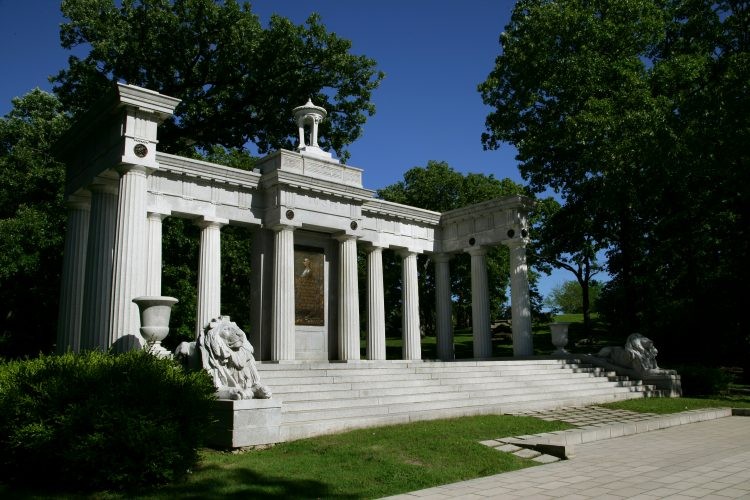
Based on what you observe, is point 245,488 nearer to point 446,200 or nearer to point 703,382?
point 703,382

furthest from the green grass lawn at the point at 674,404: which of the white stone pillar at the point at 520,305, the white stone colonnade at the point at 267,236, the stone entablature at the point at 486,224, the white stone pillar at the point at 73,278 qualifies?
the white stone pillar at the point at 73,278

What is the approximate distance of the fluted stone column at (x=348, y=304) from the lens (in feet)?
75.0

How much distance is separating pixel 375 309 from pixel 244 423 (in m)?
14.7

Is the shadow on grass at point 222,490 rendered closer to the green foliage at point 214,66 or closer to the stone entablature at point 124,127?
the stone entablature at point 124,127

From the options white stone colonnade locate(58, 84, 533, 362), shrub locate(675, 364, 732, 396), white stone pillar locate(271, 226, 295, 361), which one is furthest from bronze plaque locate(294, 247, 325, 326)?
shrub locate(675, 364, 732, 396)

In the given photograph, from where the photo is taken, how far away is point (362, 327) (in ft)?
169

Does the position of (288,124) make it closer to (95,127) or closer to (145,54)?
(145,54)

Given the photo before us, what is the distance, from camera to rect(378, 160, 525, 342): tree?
43375 millimetres

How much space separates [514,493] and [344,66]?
28064 millimetres

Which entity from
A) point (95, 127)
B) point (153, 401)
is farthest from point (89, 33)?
point (153, 401)

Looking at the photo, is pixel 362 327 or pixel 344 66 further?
pixel 362 327

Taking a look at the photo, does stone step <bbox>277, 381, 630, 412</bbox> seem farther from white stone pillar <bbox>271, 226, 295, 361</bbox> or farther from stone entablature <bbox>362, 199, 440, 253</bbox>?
stone entablature <bbox>362, 199, 440, 253</bbox>

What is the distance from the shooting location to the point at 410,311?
90.3 feet

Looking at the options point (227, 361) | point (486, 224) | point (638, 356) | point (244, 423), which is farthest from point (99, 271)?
point (638, 356)
